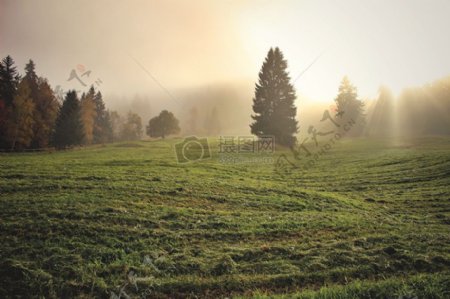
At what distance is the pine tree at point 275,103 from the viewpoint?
47.1 meters

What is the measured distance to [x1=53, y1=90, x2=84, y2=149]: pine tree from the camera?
55438 millimetres

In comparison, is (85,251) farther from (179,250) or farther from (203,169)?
(203,169)

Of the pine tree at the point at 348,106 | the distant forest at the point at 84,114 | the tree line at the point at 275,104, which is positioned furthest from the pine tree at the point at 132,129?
the pine tree at the point at 348,106

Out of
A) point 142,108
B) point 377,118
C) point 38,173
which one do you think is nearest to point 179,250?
point 38,173

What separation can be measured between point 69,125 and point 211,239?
57.0 m

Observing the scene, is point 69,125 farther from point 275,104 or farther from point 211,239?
point 211,239

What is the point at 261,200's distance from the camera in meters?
16.1

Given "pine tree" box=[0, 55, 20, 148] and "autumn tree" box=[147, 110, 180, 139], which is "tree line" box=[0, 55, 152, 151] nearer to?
"pine tree" box=[0, 55, 20, 148]

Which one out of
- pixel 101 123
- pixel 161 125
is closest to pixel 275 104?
pixel 161 125

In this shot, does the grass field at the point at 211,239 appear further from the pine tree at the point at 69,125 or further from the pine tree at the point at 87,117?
the pine tree at the point at 87,117

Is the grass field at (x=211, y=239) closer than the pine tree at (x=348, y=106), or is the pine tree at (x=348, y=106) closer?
the grass field at (x=211, y=239)

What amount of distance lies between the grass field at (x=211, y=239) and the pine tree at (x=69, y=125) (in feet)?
135

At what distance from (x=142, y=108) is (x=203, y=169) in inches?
7382

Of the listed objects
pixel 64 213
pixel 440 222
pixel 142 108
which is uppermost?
pixel 142 108
